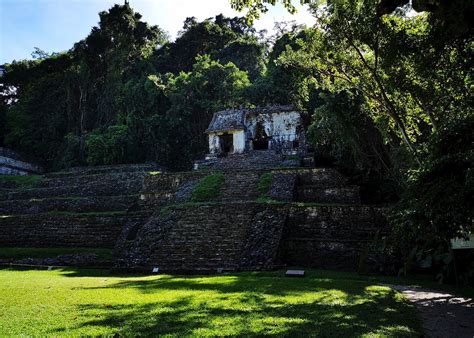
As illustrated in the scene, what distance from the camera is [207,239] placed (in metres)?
13.2

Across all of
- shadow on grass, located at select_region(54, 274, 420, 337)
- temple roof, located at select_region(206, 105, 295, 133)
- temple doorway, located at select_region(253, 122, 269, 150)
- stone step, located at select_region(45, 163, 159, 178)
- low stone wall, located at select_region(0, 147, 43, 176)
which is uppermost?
temple roof, located at select_region(206, 105, 295, 133)

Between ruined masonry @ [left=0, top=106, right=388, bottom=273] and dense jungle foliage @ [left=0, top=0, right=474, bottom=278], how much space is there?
193cm

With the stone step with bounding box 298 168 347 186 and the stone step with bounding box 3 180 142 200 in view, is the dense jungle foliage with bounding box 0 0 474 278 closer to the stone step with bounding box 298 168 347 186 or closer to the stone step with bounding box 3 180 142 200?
the stone step with bounding box 298 168 347 186

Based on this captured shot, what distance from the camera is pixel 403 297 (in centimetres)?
775

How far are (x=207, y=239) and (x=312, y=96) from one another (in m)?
14.9

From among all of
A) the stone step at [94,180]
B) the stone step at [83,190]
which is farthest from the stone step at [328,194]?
the stone step at [94,180]

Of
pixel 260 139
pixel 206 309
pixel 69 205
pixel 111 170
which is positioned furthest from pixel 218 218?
pixel 111 170

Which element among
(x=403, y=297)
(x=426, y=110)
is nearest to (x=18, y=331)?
(x=403, y=297)

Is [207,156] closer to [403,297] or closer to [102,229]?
[102,229]

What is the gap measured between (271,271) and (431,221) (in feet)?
19.8

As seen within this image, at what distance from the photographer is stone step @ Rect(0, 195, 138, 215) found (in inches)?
758

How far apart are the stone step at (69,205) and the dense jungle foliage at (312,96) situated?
31.3 ft

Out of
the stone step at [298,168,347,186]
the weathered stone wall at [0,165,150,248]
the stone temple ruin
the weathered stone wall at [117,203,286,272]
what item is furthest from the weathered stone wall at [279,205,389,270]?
the stone temple ruin

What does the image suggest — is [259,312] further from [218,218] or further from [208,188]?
[208,188]
